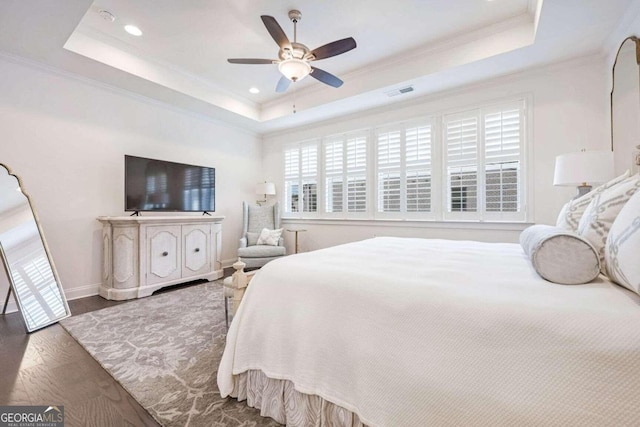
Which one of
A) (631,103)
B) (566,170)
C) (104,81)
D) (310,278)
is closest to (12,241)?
(104,81)

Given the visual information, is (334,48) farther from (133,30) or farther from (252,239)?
(252,239)

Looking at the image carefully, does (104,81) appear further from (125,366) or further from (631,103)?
(631,103)

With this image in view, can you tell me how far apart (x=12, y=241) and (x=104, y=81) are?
2.17 m

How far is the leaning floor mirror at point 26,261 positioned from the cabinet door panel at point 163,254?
903 millimetres

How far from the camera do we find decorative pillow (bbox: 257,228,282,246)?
15.3ft

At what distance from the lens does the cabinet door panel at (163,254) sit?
3.54 metres

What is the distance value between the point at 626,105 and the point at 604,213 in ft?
7.30

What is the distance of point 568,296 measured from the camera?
92 centimetres

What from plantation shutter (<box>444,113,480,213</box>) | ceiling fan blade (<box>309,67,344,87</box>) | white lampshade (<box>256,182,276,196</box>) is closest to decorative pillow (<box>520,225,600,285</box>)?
ceiling fan blade (<box>309,67,344,87</box>)

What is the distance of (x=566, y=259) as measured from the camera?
1.07 m

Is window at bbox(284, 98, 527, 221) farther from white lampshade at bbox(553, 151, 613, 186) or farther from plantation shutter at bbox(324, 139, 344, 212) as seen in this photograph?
white lampshade at bbox(553, 151, 613, 186)

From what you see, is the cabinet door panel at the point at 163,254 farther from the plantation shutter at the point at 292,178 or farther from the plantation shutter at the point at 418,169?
the plantation shutter at the point at 418,169

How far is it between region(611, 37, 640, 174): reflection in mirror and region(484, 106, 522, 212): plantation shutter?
81cm

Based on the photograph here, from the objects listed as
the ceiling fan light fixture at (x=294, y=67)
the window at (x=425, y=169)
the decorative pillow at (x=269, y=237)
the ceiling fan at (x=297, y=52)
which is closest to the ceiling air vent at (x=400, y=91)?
the window at (x=425, y=169)
